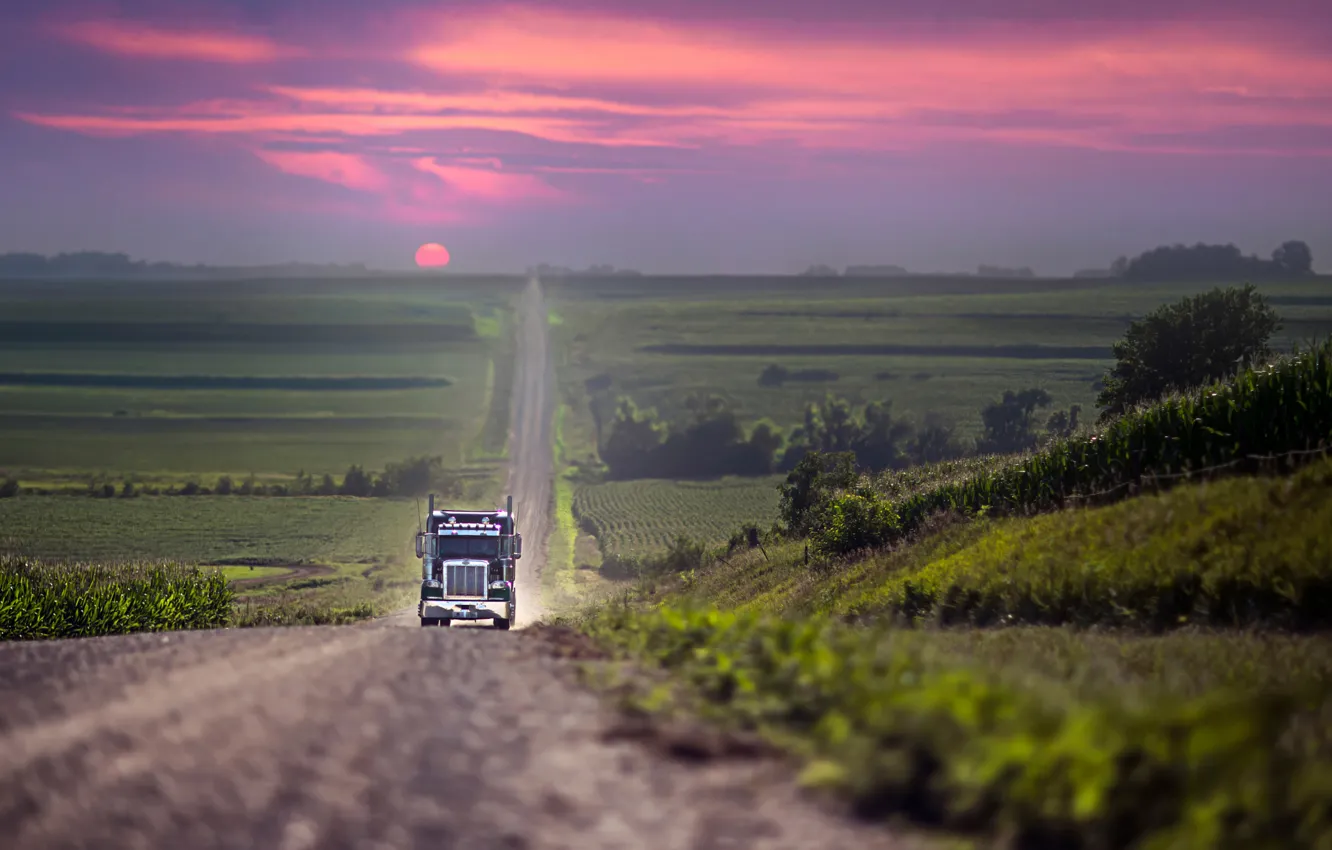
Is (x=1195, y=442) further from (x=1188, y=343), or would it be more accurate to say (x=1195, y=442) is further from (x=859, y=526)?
(x=1188, y=343)

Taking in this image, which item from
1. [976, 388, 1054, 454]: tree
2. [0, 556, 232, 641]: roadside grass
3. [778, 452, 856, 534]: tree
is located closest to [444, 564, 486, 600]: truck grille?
[0, 556, 232, 641]: roadside grass

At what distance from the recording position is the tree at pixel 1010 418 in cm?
17550

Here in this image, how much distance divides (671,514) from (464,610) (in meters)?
135

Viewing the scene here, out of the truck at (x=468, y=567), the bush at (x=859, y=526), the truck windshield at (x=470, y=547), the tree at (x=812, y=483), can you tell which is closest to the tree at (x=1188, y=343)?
the tree at (x=812, y=483)

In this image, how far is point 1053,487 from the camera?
3030 centimetres

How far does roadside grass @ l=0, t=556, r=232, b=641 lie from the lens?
35.2 m

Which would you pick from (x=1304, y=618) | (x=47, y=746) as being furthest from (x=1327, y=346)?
(x=47, y=746)

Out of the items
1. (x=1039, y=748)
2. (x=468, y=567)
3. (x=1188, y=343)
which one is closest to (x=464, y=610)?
(x=468, y=567)

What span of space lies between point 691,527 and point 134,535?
71671mm

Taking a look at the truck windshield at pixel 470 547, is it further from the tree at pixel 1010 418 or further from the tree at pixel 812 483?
the tree at pixel 1010 418

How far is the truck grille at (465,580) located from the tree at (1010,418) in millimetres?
140268

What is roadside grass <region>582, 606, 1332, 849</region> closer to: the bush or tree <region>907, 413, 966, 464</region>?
the bush

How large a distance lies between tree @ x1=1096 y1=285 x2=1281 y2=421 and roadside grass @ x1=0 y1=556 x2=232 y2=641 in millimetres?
40669

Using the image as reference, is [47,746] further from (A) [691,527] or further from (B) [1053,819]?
(A) [691,527]
